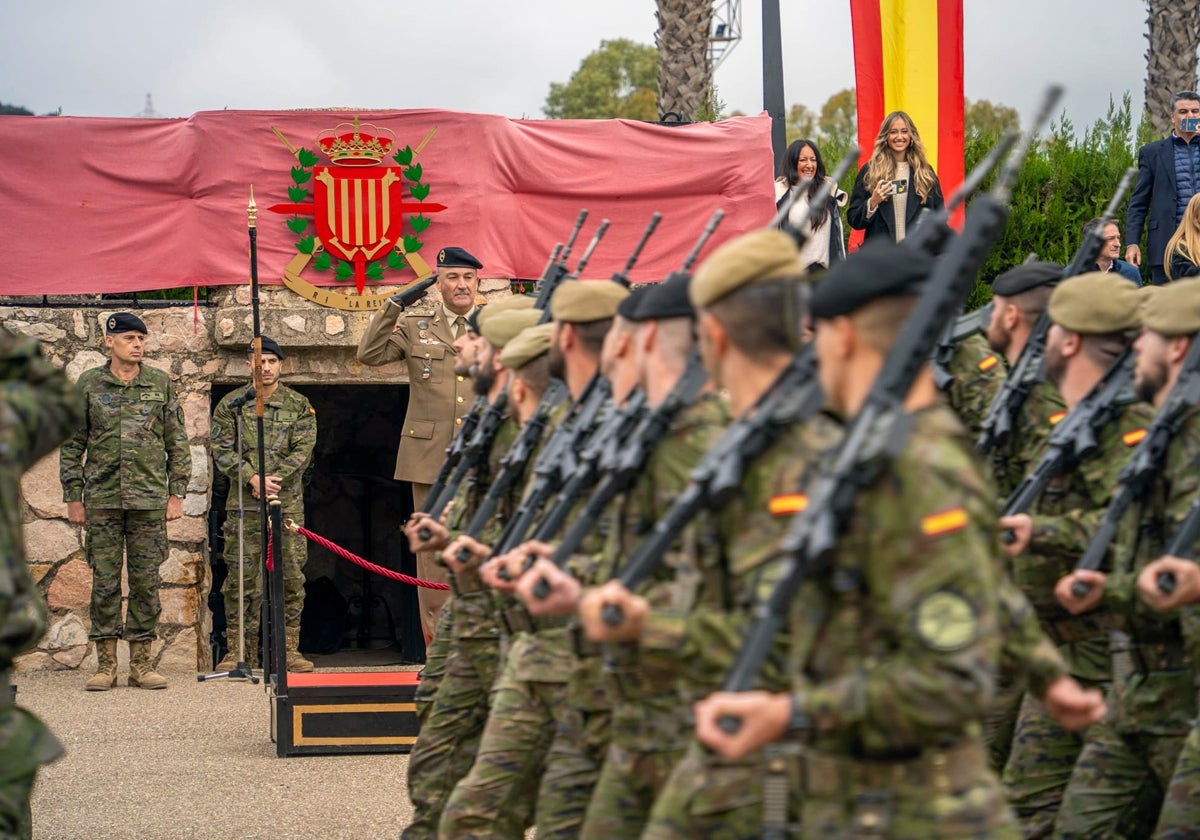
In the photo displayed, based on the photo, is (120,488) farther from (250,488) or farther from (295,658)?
(295,658)

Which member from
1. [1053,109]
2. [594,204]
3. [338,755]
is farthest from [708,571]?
[594,204]

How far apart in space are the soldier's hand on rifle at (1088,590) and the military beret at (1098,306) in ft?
3.36

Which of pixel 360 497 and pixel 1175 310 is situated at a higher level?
pixel 1175 310

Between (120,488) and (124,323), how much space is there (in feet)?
3.46

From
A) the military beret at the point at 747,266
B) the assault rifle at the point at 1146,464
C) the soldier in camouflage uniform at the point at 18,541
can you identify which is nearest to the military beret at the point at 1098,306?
the assault rifle at the point at 1146,464

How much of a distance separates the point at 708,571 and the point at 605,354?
150cm

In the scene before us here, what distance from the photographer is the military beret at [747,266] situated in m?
3.46

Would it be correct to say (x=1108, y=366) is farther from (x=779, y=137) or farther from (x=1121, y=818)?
(x=779, y=137)

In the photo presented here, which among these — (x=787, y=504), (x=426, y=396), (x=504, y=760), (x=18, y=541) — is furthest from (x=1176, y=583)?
(x=426, y=396)

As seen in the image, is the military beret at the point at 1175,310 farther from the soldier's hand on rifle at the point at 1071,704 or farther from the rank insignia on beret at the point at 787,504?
the rank insignia on beret at the point at 787,504

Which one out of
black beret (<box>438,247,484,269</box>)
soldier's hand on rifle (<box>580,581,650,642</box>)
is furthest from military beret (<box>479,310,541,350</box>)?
soldier's hand on rifle (<box>580,581,650,642</box>)

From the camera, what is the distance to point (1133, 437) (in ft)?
15.9

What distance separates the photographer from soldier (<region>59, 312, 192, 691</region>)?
10.8 m

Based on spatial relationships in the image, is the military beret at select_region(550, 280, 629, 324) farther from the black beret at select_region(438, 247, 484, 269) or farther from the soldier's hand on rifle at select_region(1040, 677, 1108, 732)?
the black beret at select_region(438, 247, 484, 269)
